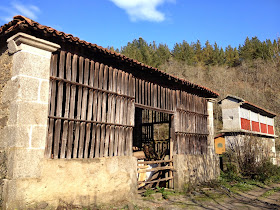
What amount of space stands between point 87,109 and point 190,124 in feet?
17.0

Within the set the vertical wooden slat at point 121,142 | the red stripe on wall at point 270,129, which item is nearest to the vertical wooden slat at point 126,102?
the vertical wooden slat at point 121,142

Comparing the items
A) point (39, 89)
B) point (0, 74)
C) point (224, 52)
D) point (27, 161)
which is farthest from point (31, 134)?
point (224, 52)

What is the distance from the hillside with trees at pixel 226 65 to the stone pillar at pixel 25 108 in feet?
102

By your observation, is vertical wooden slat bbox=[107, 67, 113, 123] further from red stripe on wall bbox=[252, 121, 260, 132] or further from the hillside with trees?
the hillside with trees

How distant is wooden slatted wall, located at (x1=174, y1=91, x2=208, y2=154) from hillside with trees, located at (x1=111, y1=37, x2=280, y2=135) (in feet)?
78.0

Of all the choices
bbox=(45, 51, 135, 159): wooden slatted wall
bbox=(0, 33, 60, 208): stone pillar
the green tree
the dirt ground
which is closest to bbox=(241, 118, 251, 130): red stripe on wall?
the dirt ground

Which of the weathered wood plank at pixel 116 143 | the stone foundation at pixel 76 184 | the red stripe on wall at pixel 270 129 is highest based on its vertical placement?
the red stripe on wall at pixel 270 129

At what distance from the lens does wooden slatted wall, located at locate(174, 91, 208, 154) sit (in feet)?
30.9

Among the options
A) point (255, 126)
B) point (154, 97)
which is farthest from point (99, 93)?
point (255, 126)

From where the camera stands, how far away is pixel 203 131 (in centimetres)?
1083

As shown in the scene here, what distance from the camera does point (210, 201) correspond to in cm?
770

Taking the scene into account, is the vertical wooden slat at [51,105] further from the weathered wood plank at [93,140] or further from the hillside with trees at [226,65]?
the hillside with trees at [226,65]

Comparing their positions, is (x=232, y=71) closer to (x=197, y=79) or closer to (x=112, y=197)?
(x=197, y=79)

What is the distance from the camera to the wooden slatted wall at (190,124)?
9.41 m
